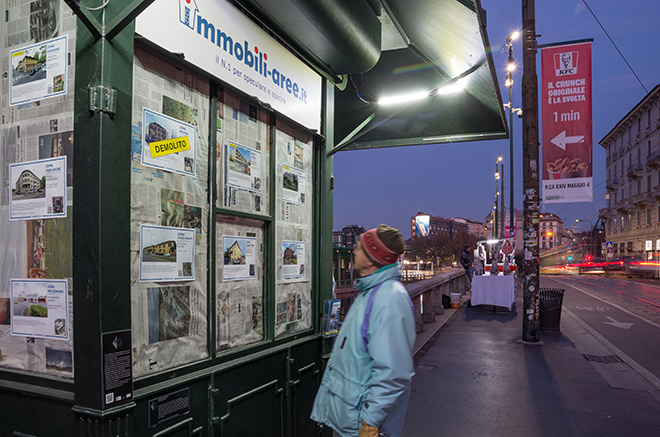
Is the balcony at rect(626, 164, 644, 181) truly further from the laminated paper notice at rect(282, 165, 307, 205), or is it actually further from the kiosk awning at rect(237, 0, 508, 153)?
the laminated paper notice at rect(282, 165, 307, 205)

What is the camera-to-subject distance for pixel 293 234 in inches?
171

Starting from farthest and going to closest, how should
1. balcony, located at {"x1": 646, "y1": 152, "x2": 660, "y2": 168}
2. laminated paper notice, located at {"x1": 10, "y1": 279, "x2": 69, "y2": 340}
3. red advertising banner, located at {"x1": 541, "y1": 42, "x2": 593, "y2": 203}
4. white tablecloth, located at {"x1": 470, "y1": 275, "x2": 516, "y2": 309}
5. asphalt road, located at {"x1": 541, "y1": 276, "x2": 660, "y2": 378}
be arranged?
balcony, located at {"x1": 646, "y1": 152, "x2": 660, "y2": 168} < white tablecloth, located at {"x1": 470, "y1": 275, "x2": 516, "y2": 309} < red advertising banner, located at {"x1": 541, "y1": 42, "x2": 593, "y2": 203} < asphalt road, located at {"x1": 541, "y1": 276, "x2": 660, "y2": 378} < laminated paper notice, located at {"x1": 10, "y1": 279, "x2": 69, "y2": 340}

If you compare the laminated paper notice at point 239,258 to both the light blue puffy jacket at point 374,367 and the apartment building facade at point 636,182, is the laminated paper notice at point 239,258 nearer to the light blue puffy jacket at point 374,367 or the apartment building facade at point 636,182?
the light blue puffy jacket at point 374,367

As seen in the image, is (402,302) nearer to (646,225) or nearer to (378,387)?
(378,387)

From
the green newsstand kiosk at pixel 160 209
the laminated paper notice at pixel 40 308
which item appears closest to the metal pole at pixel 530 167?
the green newsstand kiosk at pixel 160 209

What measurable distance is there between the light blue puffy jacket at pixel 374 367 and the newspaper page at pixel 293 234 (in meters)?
1.47

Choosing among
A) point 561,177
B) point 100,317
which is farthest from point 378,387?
point 561,177

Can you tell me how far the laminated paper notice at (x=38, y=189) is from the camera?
2533 mm

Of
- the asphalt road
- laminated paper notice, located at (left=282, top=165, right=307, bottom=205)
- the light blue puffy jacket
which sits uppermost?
laminated paper notice, located at (left=282, top=165, right=307, bottom=205)

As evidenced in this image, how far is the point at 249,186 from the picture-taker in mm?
3707

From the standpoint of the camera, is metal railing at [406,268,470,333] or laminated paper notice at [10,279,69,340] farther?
metal railing at [406,268,470,333]

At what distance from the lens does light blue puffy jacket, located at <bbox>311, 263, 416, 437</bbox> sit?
7.88 feet

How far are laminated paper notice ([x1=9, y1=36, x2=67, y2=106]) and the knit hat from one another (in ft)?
5.96

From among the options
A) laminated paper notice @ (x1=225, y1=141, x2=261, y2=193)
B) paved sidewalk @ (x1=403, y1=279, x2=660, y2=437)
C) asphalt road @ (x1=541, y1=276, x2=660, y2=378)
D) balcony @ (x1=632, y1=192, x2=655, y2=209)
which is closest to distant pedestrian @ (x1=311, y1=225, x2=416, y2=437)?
laminated paper notice @ (x1=225, y1=141, x2=261, y2=193)
